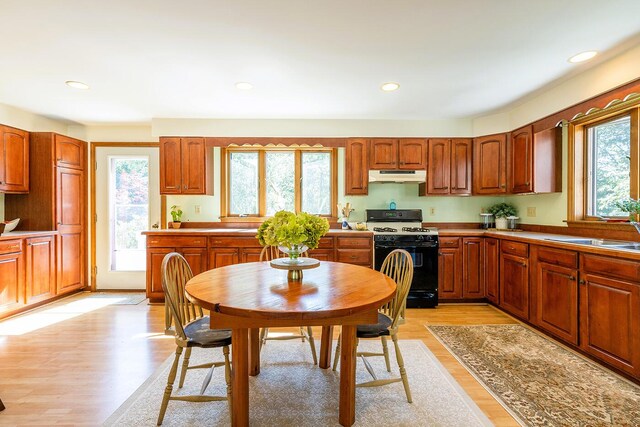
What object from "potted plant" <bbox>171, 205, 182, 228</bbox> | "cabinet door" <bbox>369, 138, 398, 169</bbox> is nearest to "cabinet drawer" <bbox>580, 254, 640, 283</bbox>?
"cabinet door" <bbox>369, 138, 398, 169</bbox>

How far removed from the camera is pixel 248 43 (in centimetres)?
232

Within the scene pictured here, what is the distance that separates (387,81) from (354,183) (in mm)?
1521

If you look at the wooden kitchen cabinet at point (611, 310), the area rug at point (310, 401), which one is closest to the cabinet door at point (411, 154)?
the wooden kitchen cabinet at point (611, 310)

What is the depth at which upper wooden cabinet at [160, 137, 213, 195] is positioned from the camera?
4.17 m

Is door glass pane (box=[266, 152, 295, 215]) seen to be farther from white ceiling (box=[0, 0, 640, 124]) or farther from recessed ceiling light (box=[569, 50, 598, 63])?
recessed ceiling light (box=[569, 50, 598, 63])

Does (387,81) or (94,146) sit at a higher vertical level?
(387,81)

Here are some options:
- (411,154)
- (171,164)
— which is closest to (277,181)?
(171,164)

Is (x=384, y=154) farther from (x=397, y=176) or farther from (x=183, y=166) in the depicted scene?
(x=183, y=166)

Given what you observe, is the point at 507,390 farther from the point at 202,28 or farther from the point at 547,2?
the point at 202,28

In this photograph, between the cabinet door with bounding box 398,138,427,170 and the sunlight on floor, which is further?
the cabinet door with bounding box 398,138,427,170

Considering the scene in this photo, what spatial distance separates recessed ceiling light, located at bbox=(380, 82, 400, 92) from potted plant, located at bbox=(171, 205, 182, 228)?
3151 millimetres

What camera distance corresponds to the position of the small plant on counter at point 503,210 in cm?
418

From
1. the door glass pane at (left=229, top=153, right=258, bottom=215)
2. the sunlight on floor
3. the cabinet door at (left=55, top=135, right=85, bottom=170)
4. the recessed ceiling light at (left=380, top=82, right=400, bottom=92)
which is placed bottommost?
the sunlight on floor

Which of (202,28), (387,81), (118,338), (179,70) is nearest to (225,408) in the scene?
(118,338)
